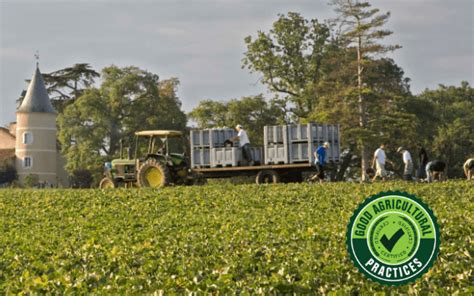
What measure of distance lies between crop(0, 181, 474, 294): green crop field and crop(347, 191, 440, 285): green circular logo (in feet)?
9.44

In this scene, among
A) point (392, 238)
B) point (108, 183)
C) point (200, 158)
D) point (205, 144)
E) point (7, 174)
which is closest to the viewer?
point (392, 238)

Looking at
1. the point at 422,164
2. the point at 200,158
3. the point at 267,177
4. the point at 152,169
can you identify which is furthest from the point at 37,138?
the point at 422,164

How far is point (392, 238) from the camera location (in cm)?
741

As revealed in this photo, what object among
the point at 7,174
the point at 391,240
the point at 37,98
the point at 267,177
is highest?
the point at 37,98

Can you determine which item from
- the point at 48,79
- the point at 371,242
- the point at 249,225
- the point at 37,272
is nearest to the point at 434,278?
the point at 371,242

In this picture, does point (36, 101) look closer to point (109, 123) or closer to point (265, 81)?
point (109, 123)

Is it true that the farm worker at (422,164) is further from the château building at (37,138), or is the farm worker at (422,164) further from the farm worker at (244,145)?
the château building at (37,138)

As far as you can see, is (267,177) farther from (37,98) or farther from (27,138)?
(27,138)

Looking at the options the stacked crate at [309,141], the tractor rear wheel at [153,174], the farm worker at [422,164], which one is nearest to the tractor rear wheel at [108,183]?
the tractor rear wheel at [153,174]

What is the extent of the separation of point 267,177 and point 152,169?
4.26 meters

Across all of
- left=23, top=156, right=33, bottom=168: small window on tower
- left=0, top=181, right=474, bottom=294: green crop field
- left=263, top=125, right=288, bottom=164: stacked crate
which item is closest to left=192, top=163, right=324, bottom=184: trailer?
left=263, top=125, right=288, bottom=164: stacked crate

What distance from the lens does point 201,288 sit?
10.9 metres

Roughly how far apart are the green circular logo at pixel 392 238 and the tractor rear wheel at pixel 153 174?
978 inches

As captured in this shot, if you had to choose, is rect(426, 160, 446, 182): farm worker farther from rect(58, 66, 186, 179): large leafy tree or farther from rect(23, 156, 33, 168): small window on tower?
rect(23, 156, 33, 168): small window on tower
